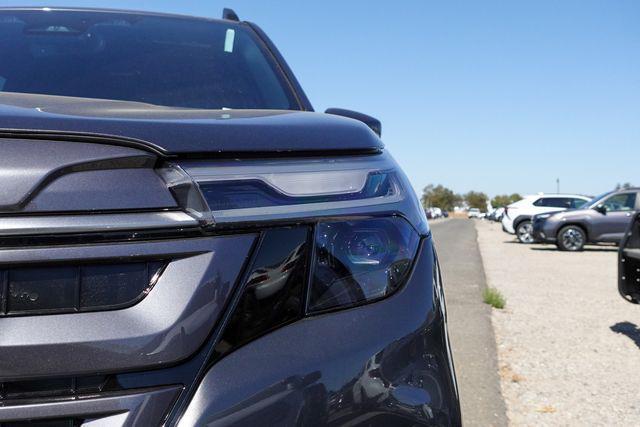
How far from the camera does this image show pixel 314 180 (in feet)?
4.42

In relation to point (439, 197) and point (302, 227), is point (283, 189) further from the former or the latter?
point (439, 197)

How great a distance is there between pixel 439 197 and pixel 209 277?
147946 mm

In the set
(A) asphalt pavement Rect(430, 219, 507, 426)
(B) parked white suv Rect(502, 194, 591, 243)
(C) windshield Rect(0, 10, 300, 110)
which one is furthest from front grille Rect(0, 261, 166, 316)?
(B) parked white suv Rect(502, 194, 591, 243)

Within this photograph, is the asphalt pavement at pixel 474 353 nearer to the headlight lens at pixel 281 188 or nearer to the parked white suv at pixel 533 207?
the headlight lens at pixel 281 188

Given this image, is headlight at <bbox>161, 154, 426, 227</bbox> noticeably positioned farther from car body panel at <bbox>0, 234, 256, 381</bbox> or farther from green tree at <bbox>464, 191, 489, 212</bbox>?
green tree at <bbox>464, 191, 489, 212</bbox>

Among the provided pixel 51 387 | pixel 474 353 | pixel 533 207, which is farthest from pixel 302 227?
pixel 533 207

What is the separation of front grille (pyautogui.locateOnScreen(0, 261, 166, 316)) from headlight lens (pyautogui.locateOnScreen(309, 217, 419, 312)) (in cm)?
34

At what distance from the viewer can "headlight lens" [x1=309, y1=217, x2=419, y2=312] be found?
131 cm

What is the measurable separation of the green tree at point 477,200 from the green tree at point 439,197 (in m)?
4.73

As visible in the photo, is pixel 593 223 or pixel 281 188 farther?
pixel 593 223

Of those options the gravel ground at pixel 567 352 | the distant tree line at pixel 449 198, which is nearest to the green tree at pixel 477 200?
the distant tree line at pixel 449 198

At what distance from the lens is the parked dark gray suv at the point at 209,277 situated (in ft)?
3.58

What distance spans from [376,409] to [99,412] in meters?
0.53

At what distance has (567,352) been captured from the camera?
17.6ft
